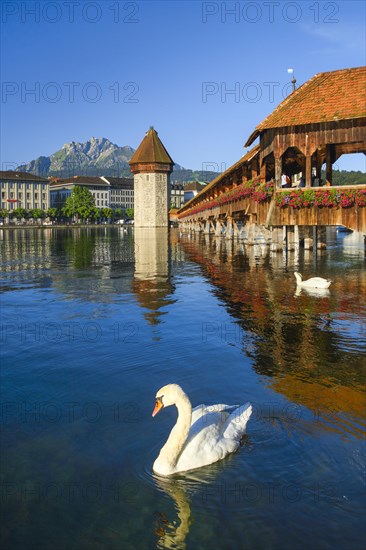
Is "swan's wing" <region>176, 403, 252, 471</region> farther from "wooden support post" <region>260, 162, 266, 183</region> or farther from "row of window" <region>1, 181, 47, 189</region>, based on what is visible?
"row of window" <region>1, 181, 47, 189</region>

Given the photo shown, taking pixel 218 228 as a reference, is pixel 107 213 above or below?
above

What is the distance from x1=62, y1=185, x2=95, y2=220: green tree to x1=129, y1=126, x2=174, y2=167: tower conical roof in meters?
48.8

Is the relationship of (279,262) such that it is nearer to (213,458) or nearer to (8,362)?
(8,362)

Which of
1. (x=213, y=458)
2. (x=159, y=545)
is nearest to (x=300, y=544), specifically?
(x=159, y=545)

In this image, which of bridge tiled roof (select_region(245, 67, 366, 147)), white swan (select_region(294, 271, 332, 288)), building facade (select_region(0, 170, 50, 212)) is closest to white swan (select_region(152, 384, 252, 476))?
white swan (select_region(294, 271, 332, 288))

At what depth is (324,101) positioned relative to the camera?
21375 millimetres

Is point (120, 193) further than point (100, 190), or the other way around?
point (120, 193)

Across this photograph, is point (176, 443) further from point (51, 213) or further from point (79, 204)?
point (51, 213)

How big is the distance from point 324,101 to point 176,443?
19.1 meters

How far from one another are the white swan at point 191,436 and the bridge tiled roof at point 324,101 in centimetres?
1613

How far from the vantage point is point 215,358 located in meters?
9.20

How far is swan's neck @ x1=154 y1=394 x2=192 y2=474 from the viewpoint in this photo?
523cm

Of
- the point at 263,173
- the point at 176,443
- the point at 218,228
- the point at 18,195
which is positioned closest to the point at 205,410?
the point at 176,443

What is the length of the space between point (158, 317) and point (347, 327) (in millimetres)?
4325
